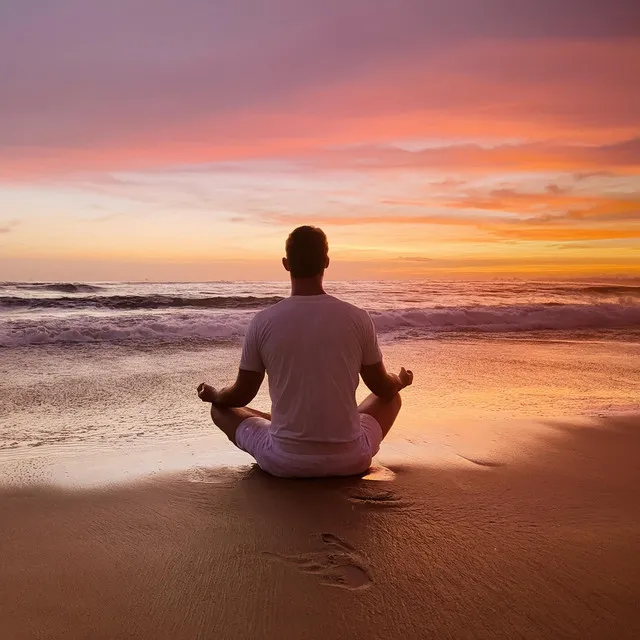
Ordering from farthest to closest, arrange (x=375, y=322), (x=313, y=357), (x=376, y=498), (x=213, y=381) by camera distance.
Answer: (x=375, y=322), (x=213, y=381), (x=313, y=357), (x=376, y=498)

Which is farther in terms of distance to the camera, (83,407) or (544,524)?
(83,407)

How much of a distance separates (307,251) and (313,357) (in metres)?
Result: 0.64

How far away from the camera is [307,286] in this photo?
11.7 ft

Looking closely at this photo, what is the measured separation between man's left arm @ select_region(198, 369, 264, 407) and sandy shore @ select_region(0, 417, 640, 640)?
0.49 metres

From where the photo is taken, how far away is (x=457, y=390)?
726 centimetres

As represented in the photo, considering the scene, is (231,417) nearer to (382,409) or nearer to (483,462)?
(382,409)

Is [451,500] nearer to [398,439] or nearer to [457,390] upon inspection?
[398,439]

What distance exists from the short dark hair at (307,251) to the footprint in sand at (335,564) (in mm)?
1553

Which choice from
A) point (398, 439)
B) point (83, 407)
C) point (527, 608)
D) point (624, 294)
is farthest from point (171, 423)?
point (624, 294)

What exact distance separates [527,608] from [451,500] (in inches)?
45.5

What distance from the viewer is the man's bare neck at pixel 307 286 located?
3559 mm

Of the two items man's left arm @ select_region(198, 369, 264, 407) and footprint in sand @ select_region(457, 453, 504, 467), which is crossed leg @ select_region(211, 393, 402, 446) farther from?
footprint in sand @ select_region(457, 453, 504, 467)

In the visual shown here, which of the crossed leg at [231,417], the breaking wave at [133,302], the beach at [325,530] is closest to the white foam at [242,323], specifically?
the breaking wave at [133,302]

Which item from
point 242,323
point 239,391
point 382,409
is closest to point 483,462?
point 382,409
